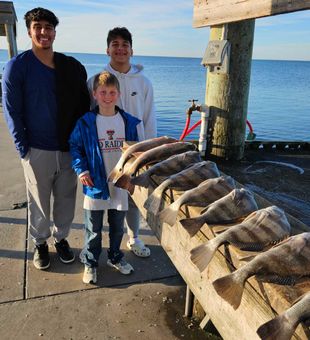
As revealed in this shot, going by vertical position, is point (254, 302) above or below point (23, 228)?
above

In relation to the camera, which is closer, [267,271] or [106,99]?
[267,271]

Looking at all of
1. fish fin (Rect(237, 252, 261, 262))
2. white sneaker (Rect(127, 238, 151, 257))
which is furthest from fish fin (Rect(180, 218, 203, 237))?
white sneaker (Rect(127, 238, 151, 257))

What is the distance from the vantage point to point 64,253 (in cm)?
390

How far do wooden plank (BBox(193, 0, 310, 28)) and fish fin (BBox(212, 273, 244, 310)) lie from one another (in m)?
4.22

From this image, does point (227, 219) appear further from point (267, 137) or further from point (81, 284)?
point (267, 137)

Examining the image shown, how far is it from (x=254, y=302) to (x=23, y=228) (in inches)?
146

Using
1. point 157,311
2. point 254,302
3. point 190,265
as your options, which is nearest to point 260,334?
point 254,302

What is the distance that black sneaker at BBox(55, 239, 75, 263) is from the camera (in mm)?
3879

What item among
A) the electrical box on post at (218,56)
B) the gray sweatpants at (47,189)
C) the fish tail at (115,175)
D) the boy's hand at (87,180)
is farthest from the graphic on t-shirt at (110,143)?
the electrical box on post at (218,56)

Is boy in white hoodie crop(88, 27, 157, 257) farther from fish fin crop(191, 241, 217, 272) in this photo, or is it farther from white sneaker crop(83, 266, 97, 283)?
fish fin crop(191, 241, 217, 272)

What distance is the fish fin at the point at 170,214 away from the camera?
203cm

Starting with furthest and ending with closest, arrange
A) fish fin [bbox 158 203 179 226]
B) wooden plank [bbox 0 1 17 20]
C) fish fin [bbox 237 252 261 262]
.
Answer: wooden plank [bbox 0 1 17 20] → fish fin [bbox 158 203 179 226] → fish fin [bbox 237 252 261 262]

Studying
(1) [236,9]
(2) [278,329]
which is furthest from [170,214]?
(1) [236,9]

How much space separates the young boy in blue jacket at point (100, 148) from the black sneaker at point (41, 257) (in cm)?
51
